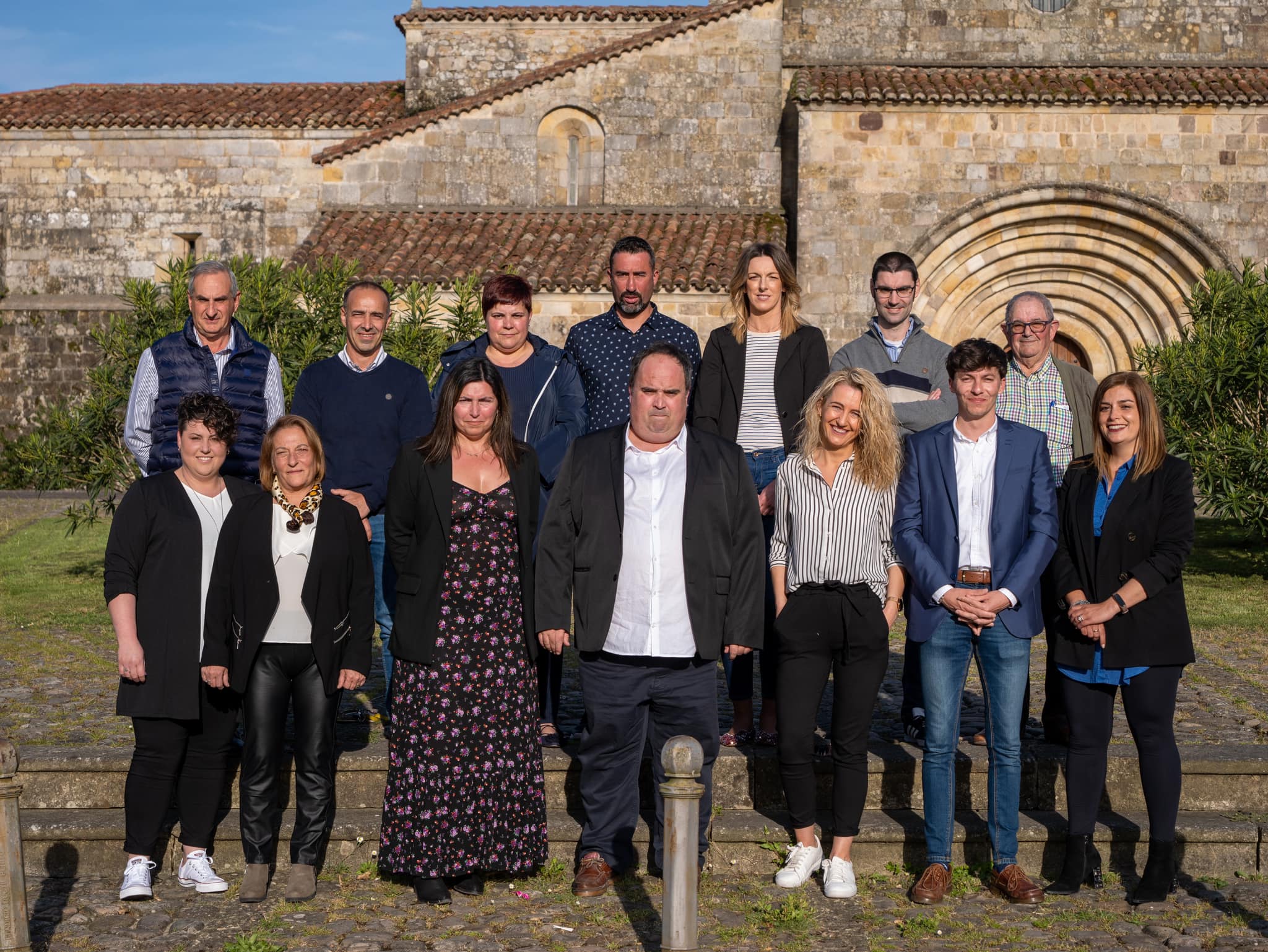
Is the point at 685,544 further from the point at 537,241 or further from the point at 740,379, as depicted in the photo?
the point at 537,241

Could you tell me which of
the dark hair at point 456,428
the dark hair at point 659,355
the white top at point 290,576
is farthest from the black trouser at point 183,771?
the dark hair at point 659,355

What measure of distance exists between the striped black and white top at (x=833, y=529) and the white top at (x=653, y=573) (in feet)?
1.60

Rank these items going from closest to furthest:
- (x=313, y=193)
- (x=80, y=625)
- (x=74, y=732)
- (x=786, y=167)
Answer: (x=74, y=732), (x=80, y=625), (x=786, y=167), (x=313, y=193)

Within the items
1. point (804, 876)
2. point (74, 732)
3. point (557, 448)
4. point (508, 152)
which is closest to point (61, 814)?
point (74, 732)

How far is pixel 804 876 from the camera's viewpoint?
560cm

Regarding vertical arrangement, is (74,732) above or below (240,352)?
below

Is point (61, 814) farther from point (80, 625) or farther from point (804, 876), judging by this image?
point (80, 625)

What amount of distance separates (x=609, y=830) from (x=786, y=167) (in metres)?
17.2

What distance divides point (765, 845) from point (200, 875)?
7.83 ft

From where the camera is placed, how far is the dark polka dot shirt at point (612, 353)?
6.15 meters

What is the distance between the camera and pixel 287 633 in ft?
17.7

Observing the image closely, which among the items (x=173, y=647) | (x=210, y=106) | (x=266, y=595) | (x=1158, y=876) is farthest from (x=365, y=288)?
(x=210, y=106)

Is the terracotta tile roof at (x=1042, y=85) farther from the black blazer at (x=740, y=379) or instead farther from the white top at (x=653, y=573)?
the white top at (x=653, y=573)

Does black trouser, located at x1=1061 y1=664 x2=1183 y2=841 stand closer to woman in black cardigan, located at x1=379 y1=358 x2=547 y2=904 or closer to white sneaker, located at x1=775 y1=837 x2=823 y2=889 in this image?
white sneaker, located at x1=775 y1=837 x2=823 y2=889
